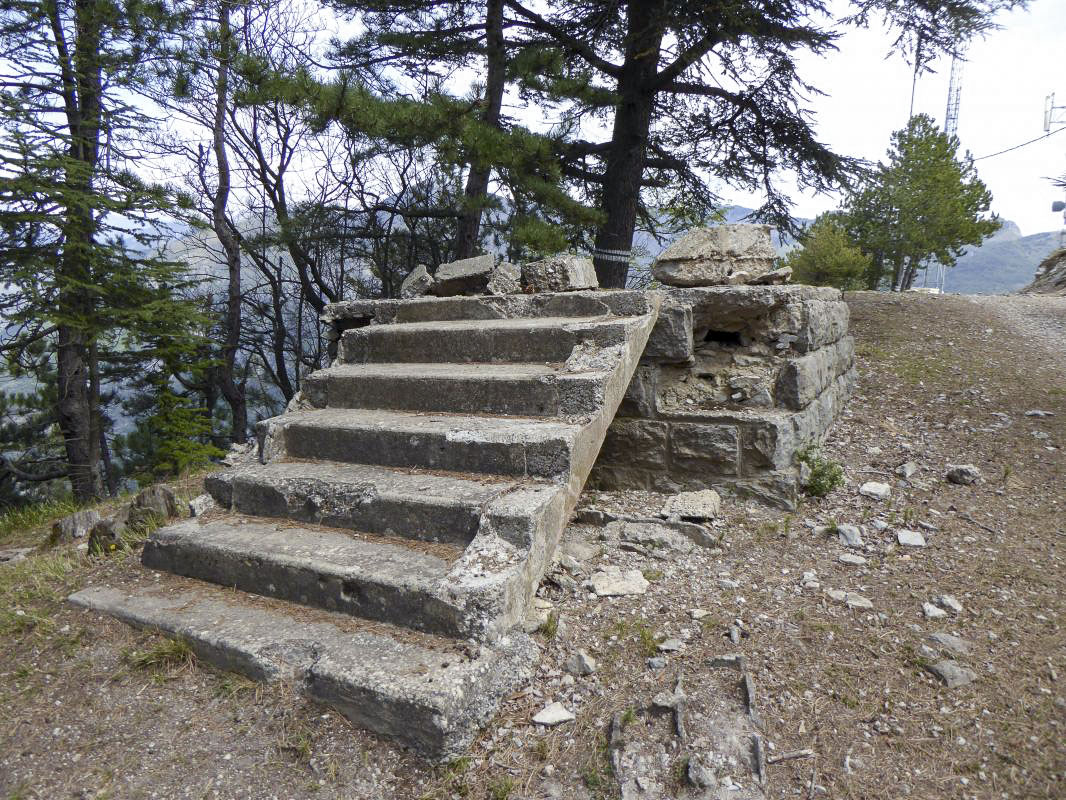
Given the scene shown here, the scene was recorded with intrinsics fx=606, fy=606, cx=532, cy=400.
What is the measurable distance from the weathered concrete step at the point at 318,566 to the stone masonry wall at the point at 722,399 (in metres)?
1.62

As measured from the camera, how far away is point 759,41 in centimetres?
755

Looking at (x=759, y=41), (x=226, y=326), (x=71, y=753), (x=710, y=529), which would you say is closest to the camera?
(x=71, y=753)

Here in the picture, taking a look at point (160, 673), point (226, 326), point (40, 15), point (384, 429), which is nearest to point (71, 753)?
point (160, 673)

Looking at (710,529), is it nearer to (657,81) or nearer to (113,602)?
(113,602)

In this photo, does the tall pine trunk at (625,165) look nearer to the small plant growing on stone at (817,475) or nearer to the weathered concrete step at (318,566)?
the small plant growing on stone at (817,475)

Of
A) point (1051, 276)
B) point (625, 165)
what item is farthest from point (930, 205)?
point (625, 165)

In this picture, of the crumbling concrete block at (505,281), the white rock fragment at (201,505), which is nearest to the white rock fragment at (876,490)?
the crumbling concrete block at (505,281)

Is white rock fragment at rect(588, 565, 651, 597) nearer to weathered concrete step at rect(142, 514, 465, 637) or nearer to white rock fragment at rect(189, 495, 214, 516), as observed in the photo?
weathered concrete step at rect(142, 514, 465, 637)

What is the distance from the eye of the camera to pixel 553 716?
199 centimetres

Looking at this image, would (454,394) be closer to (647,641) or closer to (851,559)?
(647,641)

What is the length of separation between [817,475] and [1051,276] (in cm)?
1693

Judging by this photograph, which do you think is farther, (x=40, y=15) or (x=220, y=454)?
(x=220, y=454)

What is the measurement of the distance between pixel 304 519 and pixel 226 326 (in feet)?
40.6

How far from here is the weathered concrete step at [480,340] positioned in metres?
3.42
